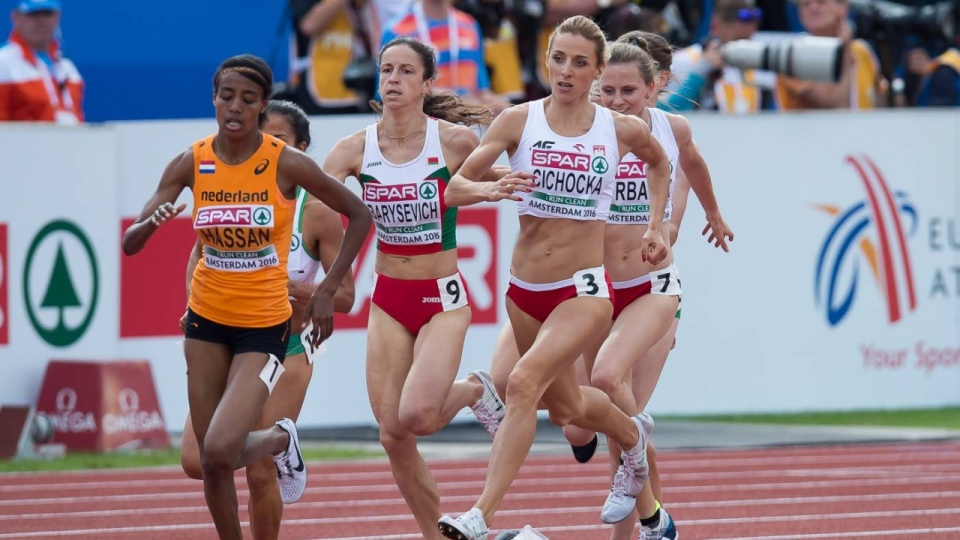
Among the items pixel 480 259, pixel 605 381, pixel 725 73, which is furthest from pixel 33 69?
pixel 605 381

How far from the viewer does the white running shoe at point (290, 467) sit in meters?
7.86

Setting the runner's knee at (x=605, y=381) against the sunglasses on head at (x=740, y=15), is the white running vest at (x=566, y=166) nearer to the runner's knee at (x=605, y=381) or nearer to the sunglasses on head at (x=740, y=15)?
the runner's knee at (x=605, y=381)

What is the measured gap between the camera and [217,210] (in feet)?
24.1

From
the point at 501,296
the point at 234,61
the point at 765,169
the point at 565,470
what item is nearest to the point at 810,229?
the point at 765,169

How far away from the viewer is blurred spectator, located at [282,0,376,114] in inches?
588

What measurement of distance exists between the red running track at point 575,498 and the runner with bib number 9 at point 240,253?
2366 millimetres

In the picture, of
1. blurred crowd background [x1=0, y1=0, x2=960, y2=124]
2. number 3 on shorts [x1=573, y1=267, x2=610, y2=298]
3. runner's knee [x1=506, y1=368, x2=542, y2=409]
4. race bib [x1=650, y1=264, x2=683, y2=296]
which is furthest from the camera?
blurred crowd background [x1=0, y1=0, x2=960, y2=124]

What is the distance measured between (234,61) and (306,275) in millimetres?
1341

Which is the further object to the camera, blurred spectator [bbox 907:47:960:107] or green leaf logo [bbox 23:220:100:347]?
blurred spectator [bbox 907:47:960:107]

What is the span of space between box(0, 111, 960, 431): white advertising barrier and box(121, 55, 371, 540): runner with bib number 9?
6.16 m

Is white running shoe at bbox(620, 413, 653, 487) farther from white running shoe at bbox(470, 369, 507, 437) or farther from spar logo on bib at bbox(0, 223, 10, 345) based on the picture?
spar logo on bib at bbox(0, 223, 10, 345)

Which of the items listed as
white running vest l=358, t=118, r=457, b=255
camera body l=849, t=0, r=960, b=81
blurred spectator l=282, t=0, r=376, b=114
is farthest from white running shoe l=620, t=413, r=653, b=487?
camera body l=849, t=0, r=960, b=81

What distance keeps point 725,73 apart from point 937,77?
6.65ft

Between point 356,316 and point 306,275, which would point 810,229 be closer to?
point 356,316
